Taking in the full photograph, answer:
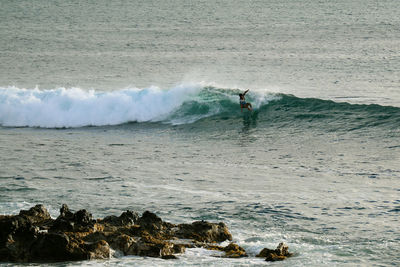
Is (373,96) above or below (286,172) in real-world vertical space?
above

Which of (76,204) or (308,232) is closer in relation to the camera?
(308,232)

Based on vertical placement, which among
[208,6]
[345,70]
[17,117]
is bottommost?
[17,117]

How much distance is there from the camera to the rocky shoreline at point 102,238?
37.8ft

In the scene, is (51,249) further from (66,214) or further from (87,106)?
(87,106)

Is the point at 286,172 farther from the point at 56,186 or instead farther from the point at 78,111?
the point at 78,111

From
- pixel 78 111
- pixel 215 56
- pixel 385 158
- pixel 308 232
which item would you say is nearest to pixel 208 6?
pixel 215 56

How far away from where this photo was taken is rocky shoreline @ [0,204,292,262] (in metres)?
11.5

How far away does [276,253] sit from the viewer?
38.5 ft

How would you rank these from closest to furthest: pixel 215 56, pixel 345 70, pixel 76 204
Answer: pixel 76 204 → pixel 345 70 → pixel 215 56

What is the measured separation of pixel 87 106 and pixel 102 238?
18482 mm

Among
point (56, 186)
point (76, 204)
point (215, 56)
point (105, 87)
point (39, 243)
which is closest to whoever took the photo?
point (39, 243)

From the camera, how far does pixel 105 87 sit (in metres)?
34.9

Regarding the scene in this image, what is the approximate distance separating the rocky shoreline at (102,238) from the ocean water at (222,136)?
274mm

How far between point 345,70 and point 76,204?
25.5 meters
